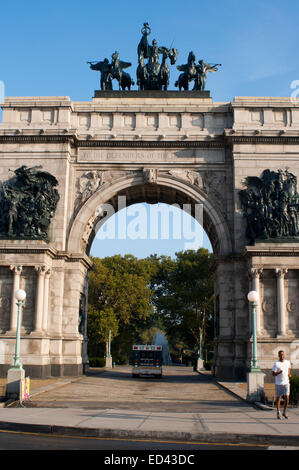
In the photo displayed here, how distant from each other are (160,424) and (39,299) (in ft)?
53.7

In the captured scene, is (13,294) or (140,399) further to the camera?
(13,294)

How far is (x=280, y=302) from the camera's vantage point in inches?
1037

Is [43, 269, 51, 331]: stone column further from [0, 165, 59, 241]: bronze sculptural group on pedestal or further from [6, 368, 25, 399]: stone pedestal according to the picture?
[6, 368, 25, 399]: stone pedestal

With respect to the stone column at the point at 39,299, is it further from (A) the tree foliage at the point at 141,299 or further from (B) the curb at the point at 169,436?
(A) the tree foliage at the point at 141,299

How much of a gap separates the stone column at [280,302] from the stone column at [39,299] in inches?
472

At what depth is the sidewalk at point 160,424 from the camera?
1066cm

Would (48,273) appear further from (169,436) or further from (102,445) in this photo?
(102,445)

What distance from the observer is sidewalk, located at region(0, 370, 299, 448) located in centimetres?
1066

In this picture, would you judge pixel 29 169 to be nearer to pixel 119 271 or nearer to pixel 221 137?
pixel 221 137

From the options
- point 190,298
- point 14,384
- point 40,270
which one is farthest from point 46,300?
point 190,298

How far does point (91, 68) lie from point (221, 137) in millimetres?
10111

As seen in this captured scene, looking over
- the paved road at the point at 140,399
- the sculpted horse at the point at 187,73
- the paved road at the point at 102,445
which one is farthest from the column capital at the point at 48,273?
the paved road at the point at 102,445

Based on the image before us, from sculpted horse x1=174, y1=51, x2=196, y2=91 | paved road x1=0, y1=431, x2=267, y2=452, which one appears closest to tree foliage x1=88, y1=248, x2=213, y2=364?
sculpted horse x1=174, y1=51, x2=196, y2=91

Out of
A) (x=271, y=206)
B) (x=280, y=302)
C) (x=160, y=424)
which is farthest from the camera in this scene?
(x=271, y=206)
